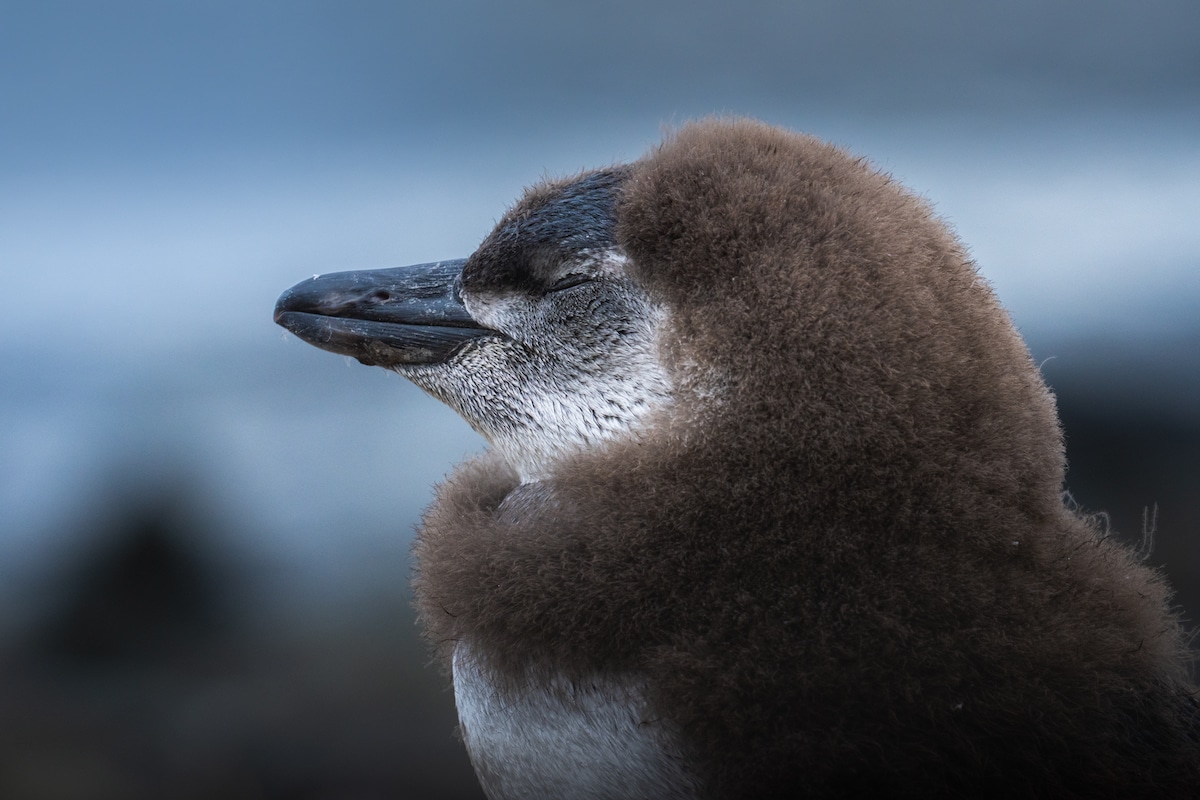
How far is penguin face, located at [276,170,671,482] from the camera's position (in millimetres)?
496

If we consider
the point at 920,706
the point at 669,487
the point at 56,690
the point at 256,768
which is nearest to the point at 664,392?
the point at 669,487

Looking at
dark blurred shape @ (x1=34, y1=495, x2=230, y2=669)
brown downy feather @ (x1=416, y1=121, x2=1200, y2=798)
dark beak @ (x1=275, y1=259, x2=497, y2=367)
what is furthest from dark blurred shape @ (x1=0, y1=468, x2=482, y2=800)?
brown downy feather @ (x1=416, y1=121, x2=1200, y2=798)

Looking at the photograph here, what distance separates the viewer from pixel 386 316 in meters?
0.57

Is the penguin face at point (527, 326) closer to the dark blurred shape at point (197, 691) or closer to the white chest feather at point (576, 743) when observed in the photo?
the white chest feather at point (576, 743)

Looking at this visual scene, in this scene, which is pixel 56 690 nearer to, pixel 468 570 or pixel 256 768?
pixel 256 768

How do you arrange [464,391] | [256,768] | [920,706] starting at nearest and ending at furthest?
[920,706] → [464,391] → [256,768]

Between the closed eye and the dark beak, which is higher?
the closed eye

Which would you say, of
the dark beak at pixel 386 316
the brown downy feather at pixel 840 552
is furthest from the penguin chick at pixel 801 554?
the dark beak at pixel 386 316

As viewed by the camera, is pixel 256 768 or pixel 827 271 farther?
pixel 256 768

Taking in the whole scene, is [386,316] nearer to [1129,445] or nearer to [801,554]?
[801,554]

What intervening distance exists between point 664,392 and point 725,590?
0.35 ft

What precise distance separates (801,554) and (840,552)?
0.02m

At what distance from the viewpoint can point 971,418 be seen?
0.43 meters

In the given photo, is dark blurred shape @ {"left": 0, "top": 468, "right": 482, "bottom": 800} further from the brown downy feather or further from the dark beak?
the brown downy feather
